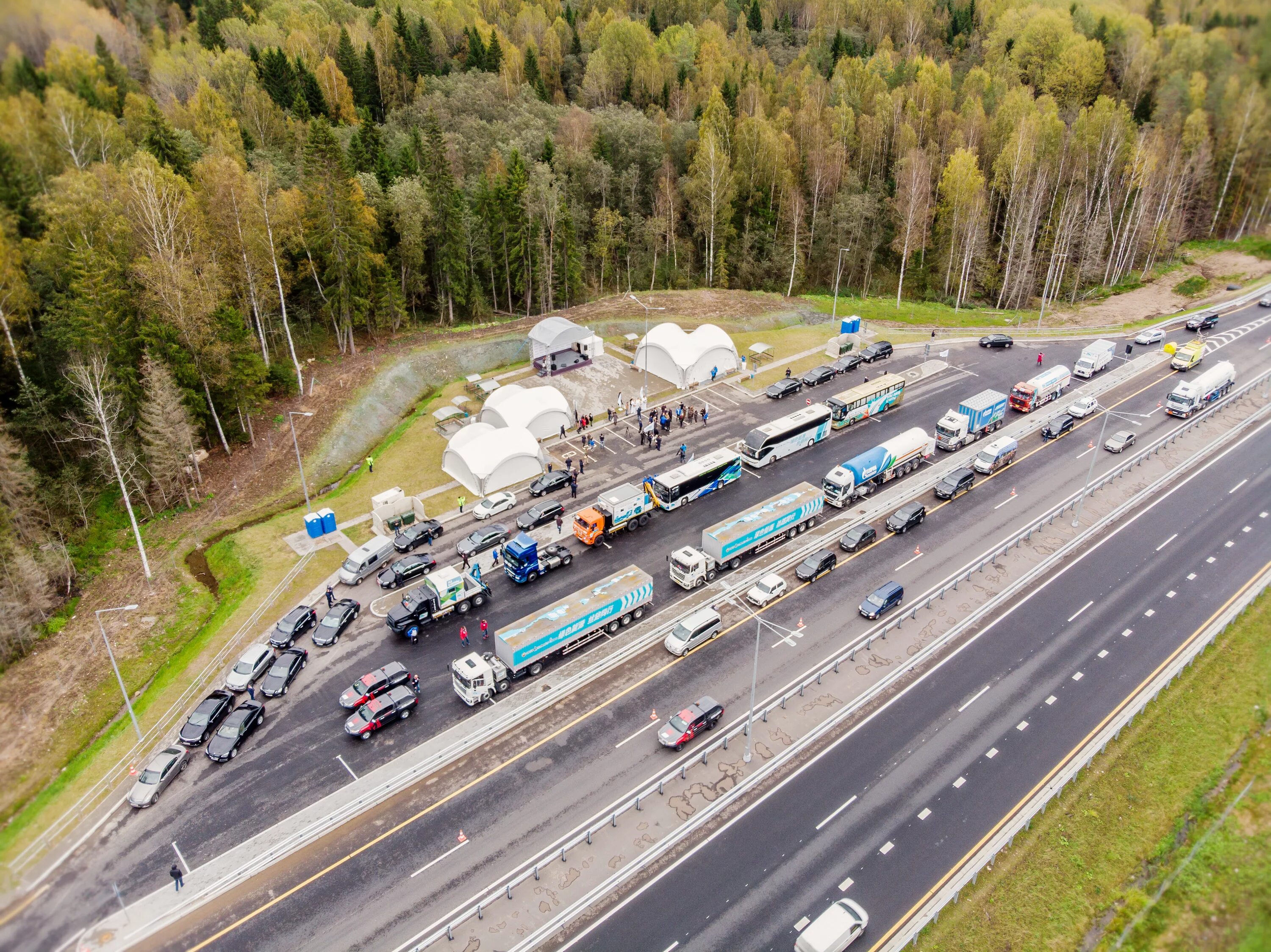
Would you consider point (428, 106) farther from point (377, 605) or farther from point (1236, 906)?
point (1236, 906)

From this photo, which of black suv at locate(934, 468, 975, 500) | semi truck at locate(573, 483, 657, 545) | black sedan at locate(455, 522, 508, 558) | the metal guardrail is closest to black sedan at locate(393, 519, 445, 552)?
black sedan at locate(455, 522, 508, 558)

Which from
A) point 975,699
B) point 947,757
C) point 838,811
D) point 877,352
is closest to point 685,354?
point 877,352

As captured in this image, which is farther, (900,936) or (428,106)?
(428,106)

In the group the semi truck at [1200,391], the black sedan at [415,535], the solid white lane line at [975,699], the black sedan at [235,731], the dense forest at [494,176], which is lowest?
the solid white lane line at [975,699]

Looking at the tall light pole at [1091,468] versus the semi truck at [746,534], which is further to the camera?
the tall light pole at [1091,468]

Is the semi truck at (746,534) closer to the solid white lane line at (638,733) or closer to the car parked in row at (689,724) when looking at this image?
the car parked in row at (689,724)

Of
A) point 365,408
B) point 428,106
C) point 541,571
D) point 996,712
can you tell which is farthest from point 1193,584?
point 428,106

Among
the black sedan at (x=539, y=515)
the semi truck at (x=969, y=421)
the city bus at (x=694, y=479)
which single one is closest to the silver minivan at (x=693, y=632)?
the city bus at (x=694, y=479)

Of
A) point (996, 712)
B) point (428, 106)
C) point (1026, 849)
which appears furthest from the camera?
point (428, 106)
